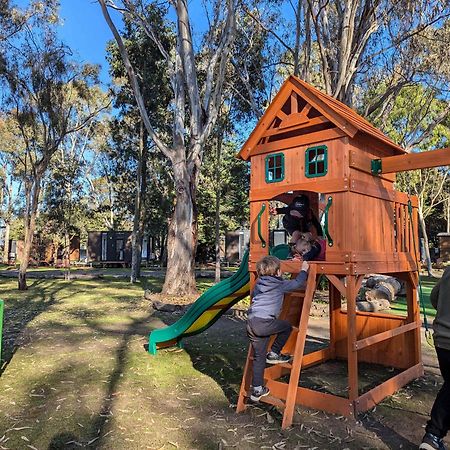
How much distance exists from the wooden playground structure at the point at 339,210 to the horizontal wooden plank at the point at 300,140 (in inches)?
0.5

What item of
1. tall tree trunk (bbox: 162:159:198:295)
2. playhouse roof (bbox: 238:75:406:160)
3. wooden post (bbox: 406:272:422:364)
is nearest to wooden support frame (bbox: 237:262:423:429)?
wooden post (bbox: 406:272:422:364)

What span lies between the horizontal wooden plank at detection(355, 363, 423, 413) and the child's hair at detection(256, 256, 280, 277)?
1519 mm

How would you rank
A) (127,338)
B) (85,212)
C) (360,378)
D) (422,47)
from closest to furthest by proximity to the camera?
(360,378) < (127,338) < (422,47) < (85,212)

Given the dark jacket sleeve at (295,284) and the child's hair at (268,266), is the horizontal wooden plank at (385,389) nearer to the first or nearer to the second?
the dark jacket sleeve at (295,284)

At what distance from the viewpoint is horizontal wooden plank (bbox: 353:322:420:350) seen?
15.0ft

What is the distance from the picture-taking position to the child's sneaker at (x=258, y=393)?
4309mm

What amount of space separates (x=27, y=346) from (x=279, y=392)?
4797 millimetres

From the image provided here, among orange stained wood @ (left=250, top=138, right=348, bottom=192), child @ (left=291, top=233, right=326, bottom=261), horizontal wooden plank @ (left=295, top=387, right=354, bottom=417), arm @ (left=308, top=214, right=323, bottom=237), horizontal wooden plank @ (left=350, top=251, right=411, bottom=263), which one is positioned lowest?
horizontal wooden plank @ (left=295, top=387, right=354, bottom=417)

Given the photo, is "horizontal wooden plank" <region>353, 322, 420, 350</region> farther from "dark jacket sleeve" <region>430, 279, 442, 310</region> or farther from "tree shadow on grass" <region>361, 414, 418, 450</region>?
"dark jacket sleeve" <region>430, 279, 442, 310</region>

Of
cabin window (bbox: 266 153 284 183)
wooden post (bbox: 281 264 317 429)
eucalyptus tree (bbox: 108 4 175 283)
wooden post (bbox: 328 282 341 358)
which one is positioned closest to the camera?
wooden post (bbox: 281 264 317 429)

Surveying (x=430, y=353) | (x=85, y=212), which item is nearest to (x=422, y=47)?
(x=430, y=353)

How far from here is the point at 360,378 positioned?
5703 millimetres

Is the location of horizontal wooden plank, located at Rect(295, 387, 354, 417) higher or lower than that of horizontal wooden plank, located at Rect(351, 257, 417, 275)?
lower

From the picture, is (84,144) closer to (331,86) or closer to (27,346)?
(331,86)
